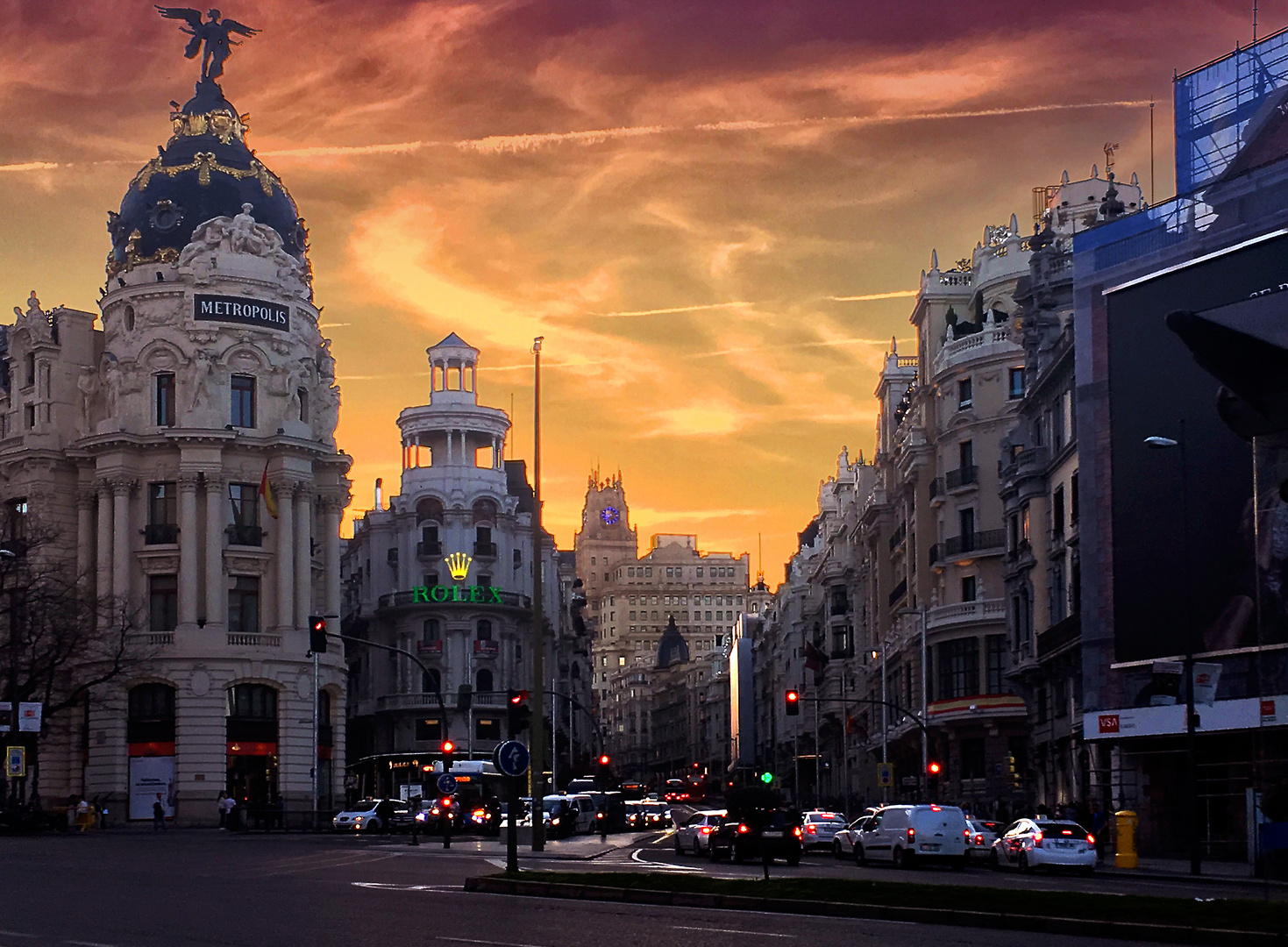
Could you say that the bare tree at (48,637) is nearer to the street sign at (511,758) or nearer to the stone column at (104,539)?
the stone column at (104,539)

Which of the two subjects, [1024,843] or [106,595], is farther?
[106,595]

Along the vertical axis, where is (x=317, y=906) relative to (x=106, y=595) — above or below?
below

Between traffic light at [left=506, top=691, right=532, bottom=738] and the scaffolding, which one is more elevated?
the scaffolding

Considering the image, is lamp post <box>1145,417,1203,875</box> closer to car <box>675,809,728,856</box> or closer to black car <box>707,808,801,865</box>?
black car <box>707,808,801,865</box>

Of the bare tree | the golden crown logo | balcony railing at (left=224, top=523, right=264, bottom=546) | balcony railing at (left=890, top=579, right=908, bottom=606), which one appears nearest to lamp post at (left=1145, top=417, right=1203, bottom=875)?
the bare tree

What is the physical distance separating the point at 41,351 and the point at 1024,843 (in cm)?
6798

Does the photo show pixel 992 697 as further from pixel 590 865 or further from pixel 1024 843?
pixel 590 865

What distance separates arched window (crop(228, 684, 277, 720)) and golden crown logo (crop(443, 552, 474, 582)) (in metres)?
36.8

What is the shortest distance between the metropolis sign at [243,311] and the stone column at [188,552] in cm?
814

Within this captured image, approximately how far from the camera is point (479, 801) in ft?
289

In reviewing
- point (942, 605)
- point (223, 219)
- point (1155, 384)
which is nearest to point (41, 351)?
point (223, 219)

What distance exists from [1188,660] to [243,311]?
6111 centimetres

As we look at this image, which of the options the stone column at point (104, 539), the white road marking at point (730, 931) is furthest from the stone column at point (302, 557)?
the white road marking at point (730, 931)

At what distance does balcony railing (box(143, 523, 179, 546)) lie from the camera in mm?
93000
